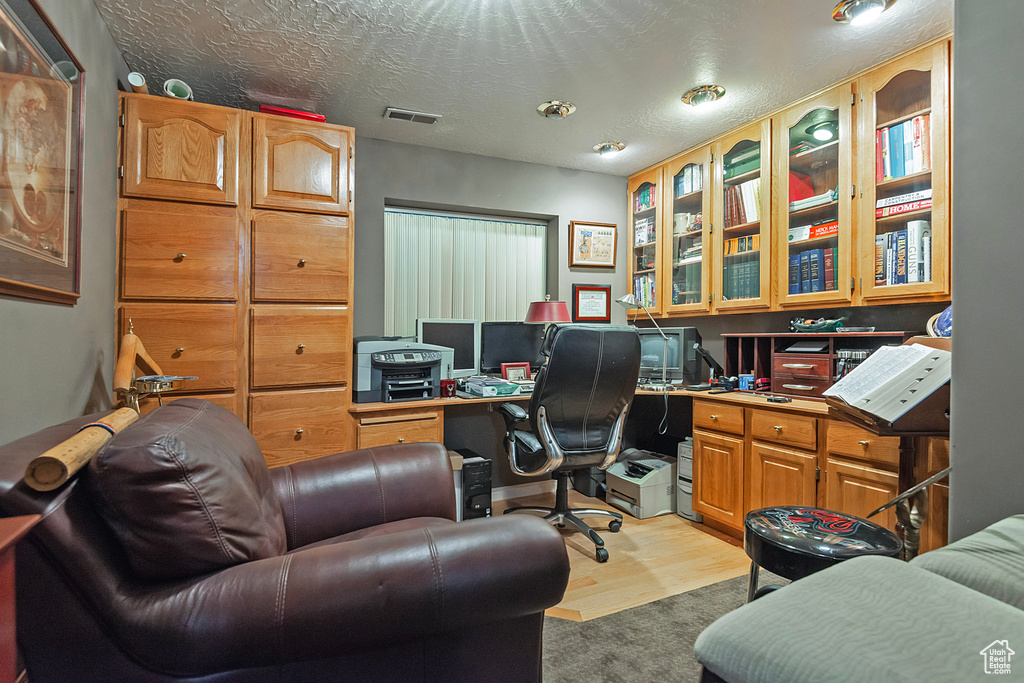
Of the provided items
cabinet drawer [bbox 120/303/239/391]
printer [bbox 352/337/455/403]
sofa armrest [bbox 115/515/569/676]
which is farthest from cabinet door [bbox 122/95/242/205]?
sofa armrest [bbox 115/515/569/676]

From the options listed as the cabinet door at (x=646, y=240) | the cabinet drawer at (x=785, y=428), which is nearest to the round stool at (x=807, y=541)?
the cabinet drawer at (x=785, y=428)

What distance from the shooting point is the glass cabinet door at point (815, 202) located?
7.95 feet

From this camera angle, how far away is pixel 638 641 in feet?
5.81

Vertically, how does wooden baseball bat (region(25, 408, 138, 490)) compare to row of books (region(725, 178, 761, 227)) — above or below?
below

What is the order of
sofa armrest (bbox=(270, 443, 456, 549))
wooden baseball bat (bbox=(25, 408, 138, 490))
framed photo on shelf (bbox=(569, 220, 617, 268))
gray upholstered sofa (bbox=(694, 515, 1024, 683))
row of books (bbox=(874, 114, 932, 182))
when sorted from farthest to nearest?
1. framed photo on shelf (bbox=(569, 220, 617, 268))
2. row of books (bbox=(874, 114, 932, 182))
3. sofa armrest (bbox=(270, 443, 456, 549))
4. wooden baseball bat (bbox=(25, 408, 138, 490))
5. gray upholstered sofa (bbox=(694, 515, 1024, 683))

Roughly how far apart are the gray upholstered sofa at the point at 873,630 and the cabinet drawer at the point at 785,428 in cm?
175

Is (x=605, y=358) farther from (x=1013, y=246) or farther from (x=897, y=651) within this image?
(x=897, y=651)

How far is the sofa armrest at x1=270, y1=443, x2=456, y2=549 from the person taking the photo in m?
1.52

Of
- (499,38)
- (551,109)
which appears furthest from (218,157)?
(551,109)

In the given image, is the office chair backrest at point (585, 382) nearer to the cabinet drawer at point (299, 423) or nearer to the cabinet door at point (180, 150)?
the cabinet drawer at point (299, 423)

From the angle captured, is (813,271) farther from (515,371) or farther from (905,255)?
(515,371)

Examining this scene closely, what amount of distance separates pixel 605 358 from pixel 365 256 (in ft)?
5.57

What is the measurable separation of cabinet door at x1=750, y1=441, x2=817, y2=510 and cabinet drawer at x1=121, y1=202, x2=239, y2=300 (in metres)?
2.78

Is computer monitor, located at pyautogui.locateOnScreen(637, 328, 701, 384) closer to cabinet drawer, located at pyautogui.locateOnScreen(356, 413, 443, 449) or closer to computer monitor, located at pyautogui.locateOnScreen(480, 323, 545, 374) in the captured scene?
computer monitor, located at pyautogui.locateOnScreen(480, 323, 545, 374)
